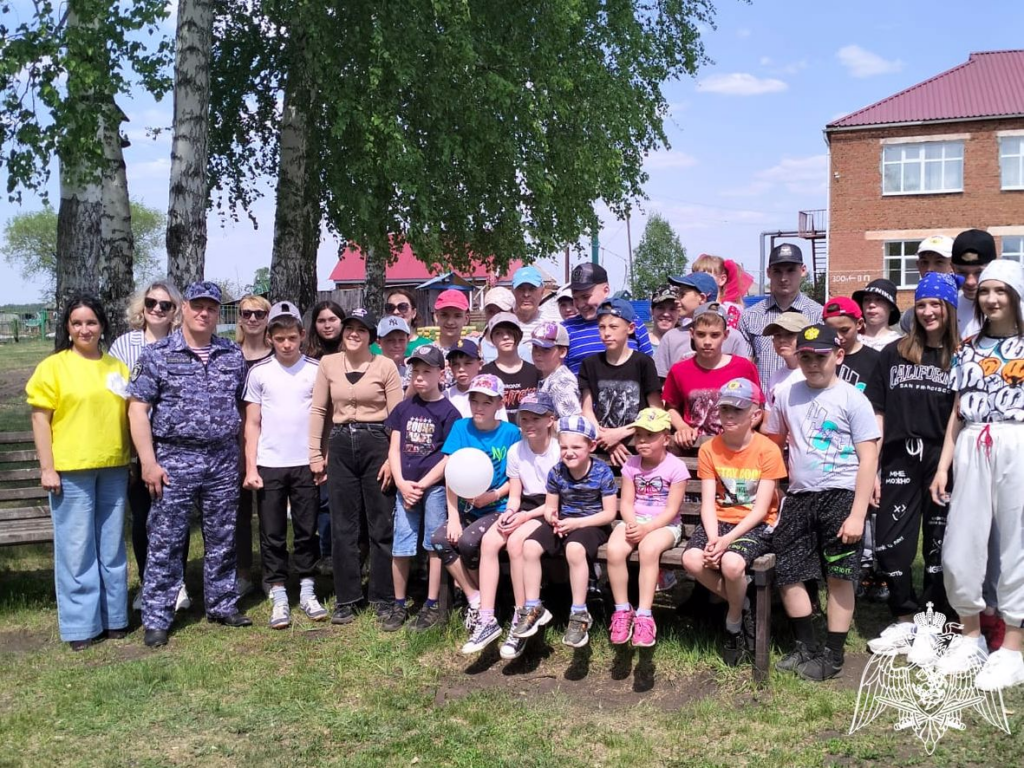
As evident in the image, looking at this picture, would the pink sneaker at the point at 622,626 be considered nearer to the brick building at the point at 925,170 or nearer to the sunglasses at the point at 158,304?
the sunglasses at the point at 158,304

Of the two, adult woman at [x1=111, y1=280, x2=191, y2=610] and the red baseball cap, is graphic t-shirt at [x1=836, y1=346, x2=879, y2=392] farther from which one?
adult woman at [x1=111, y1=280, x2=191, y2=610]

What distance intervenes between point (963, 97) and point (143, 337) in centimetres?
3331

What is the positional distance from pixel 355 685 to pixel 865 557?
3.52m

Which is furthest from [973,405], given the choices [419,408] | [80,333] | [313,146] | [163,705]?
[313,146]

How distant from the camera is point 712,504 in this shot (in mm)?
4621

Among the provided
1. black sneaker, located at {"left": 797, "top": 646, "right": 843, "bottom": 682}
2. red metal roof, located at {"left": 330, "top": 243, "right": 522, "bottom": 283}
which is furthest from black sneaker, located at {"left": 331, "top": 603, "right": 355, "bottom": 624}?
red metal roof, located at {"left": 330, "top": 243, "right": 522, "bottom": 283}

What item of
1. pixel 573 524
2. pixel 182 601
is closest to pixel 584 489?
pixel 573 524

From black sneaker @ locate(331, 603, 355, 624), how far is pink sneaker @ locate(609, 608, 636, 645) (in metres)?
1.85

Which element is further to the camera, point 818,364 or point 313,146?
point 313,146

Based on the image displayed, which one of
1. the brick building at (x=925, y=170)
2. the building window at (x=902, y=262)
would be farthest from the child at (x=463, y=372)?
the building window at (x=902, y=262)

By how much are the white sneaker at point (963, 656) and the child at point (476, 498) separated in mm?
2428

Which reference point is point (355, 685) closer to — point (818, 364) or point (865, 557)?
point (818, 364)

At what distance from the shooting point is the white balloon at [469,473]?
4977 millimetres

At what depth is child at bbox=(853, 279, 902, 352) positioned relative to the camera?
597 centimetres
